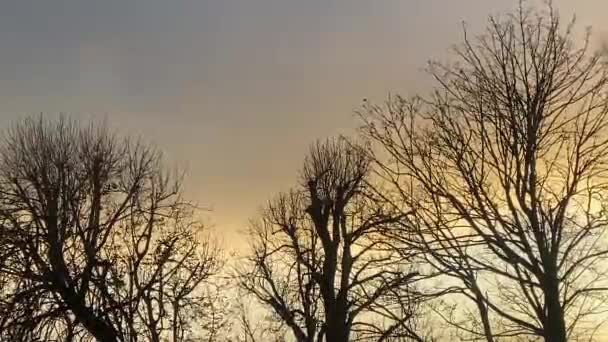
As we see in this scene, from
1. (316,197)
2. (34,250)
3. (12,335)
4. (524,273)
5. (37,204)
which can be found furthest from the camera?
(316,197)

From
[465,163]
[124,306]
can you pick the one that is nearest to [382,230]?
[465,163]

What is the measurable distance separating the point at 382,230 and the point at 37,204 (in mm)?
9072

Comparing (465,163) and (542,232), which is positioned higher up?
(465,163)

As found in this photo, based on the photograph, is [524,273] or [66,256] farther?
[66,256]

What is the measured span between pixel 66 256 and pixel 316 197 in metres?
8.57

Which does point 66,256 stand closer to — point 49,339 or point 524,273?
point 49,339

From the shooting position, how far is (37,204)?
1703 cm

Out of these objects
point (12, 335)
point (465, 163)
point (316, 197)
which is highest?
point (316, 197)

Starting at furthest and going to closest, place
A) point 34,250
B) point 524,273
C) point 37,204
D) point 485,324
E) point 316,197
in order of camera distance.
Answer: point 316,197, point 37,204, point 485,324, point 34,250, point 524,273

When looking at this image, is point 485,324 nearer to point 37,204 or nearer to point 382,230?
point 382,230

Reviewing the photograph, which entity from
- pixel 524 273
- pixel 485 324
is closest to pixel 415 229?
pixel 524 273

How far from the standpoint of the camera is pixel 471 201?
11203 millimetres

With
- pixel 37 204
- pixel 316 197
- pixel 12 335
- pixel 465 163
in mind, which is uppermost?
pixel 316 197

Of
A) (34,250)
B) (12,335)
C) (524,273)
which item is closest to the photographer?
(12,335)
